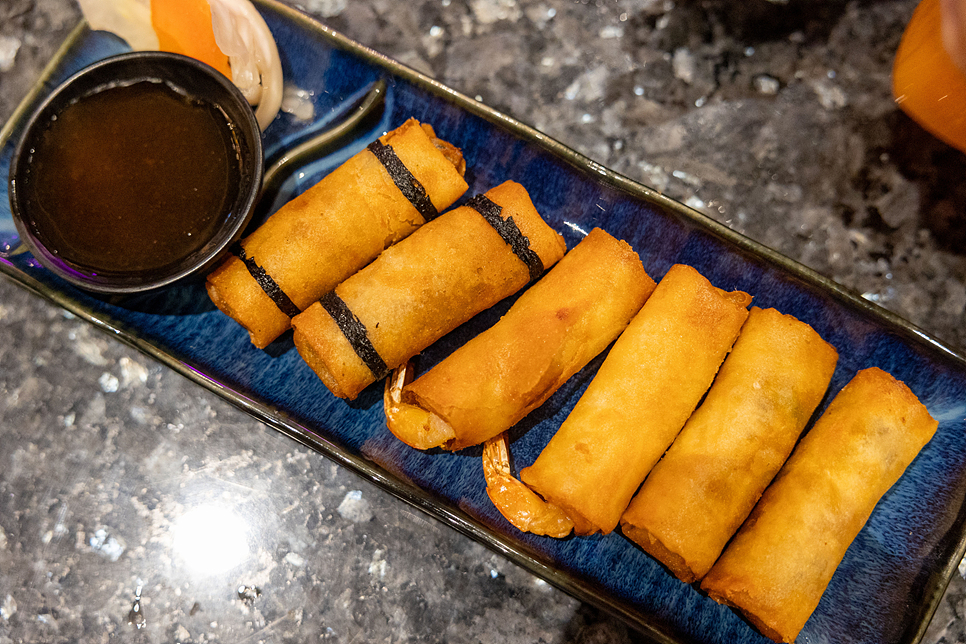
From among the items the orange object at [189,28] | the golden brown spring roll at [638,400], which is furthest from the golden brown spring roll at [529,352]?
the orange object at [189,28]

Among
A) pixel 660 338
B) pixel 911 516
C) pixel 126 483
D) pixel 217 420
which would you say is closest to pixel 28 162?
pixel 217 420

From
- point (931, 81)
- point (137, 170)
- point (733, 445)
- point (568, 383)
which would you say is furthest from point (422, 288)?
point (931, 81)

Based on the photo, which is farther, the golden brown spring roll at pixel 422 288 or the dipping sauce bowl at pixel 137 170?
the golden brown spring roll at pixel 422 288

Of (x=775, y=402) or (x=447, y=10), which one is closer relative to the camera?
(x=775, y=402)

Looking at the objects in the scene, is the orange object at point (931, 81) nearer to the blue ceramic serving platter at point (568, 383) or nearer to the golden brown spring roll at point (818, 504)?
the blue ceramic serving platter at point (568, 383)

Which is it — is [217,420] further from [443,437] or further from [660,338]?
[660,338]

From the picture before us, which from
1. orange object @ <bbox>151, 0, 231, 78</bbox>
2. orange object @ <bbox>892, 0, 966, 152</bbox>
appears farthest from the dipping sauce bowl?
orange object @ <bbox>892, 0, 966, 152</bbox>

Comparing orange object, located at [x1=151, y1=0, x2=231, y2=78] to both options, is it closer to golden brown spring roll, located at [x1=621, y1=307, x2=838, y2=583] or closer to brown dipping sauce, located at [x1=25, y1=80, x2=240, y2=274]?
brown dipping sauce, located at [x1=25, y1=80, x2=240, y2=274]
